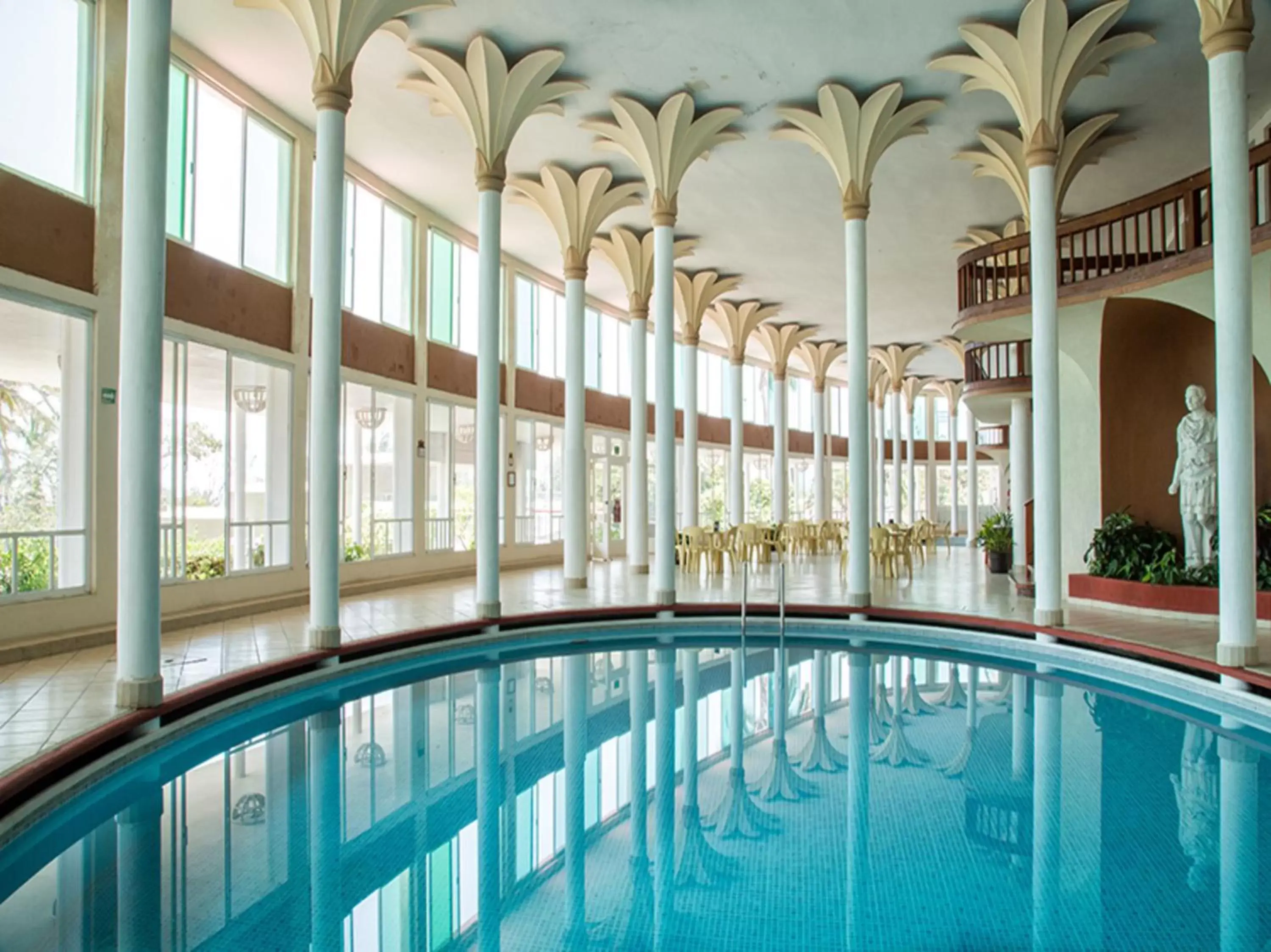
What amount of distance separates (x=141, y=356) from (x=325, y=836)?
3115 mm

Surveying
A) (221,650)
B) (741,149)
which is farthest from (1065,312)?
(221,650)

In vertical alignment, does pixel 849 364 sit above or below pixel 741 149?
below

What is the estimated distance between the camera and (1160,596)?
355 inches

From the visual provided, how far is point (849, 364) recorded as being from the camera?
9.41 m

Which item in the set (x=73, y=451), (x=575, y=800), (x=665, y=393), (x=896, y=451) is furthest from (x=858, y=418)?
(x=896, y=451)

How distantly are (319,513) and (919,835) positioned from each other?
5.29 meters

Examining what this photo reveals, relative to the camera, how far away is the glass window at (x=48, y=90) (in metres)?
6.84

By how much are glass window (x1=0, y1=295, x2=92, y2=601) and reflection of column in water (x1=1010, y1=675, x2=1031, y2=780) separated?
7637mm

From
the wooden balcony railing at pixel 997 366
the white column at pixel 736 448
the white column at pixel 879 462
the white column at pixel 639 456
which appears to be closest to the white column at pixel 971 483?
the white column at pixel 879 462

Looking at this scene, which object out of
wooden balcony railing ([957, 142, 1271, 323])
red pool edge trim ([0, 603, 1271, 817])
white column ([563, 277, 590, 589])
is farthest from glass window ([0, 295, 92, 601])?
wooden balcony railing ([957, 142, 1271, 323])

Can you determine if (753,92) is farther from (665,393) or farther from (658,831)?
(658,831)

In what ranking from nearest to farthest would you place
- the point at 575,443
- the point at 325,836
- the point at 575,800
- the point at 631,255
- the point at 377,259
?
the point at 325,836
the point at 575,800
the point at 575,443
the point at 377,259
the point at 631,255

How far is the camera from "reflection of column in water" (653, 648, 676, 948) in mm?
3137

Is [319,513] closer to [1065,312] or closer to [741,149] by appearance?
[741,149]
